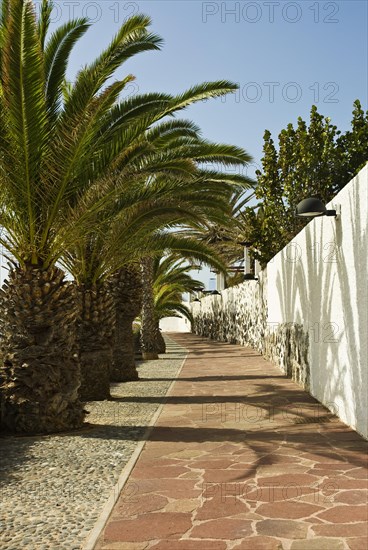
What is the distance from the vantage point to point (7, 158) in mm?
7977

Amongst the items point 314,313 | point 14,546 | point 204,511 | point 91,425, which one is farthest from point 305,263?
point 14,546

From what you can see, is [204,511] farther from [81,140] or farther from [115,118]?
[115,118]

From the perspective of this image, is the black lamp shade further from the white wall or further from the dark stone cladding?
the dark stone cladding

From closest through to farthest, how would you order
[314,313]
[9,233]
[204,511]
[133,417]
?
[204,511], [9,233], [133,417], [314,313]

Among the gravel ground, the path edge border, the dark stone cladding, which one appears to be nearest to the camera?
the path edge border

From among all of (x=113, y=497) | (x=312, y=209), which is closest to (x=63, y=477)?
(x=113, y=497)

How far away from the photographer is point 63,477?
600 centimetres

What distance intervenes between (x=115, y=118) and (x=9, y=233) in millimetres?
2813

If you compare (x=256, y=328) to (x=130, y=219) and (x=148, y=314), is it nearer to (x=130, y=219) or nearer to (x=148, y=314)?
(x=148, y=314)

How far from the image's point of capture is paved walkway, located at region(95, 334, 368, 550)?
14.3ft

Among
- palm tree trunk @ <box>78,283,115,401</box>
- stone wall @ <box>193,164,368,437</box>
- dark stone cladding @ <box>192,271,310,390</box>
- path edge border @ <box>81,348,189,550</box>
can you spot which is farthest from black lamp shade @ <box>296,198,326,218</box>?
palm tree trunk @ <box>78,283,115,401</box>

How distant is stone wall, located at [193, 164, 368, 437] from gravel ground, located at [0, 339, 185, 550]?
275 centimetres

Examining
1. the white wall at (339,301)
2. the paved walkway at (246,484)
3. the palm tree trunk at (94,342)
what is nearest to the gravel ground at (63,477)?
the paved walkway at (246,484)

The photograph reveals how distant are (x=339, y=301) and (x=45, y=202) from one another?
413 cm
